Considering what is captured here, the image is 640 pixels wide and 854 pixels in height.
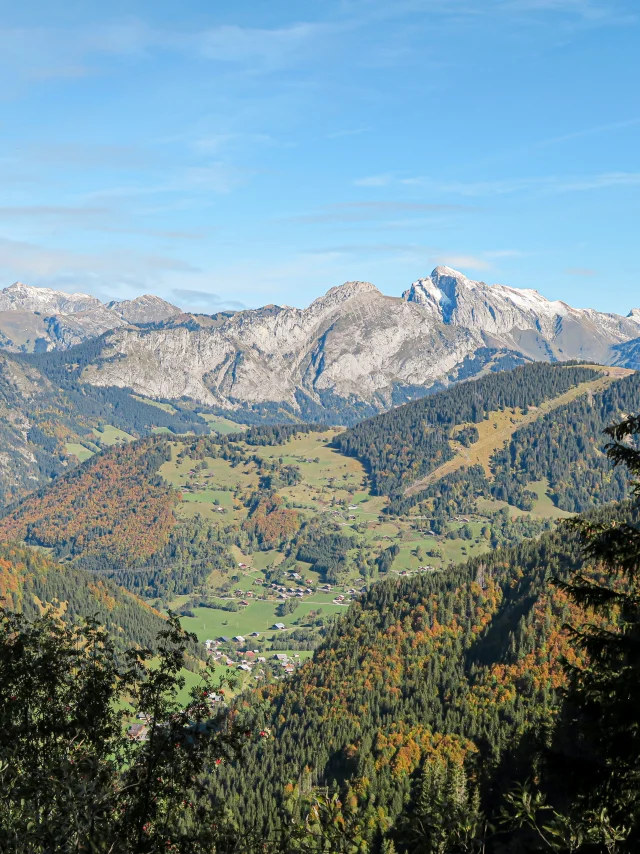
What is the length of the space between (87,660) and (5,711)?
A: 155 inches

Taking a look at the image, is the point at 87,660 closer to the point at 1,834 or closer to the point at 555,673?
the point at 1,834

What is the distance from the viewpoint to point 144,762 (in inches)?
1141

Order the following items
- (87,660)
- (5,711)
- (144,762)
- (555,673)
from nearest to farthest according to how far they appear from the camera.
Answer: (144,762), (5,711), (87,660), (555,673)

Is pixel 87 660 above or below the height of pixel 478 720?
above

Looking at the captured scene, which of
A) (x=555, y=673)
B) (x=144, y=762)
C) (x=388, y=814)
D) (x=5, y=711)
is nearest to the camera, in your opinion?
(x=144, y=762)

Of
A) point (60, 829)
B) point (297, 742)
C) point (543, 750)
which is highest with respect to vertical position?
point (543, 750)

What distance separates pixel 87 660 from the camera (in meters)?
34.1

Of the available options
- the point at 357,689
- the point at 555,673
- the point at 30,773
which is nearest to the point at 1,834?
the point at 30,773

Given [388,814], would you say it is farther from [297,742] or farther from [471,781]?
[297,742]

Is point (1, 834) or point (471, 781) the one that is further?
point (471, 781)

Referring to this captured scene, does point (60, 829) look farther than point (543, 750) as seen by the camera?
No

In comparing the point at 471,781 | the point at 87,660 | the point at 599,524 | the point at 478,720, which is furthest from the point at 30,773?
the point at 478,720

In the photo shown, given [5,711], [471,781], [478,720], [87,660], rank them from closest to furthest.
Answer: [5,711]
[87,660]
[471,781]
[478,720]

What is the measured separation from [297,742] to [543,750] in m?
153
